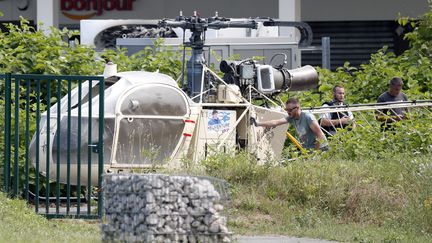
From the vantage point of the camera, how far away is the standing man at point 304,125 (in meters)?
16.6

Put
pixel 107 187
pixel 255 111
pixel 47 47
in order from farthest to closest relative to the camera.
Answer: pixel 47 47 < pixel 255 111 < pixel 107 187

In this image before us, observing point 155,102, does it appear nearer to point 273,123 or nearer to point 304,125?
point 273,123

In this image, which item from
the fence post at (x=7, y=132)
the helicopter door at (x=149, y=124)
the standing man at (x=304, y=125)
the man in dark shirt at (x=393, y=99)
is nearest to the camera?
the fence post at (x=7, y=132)

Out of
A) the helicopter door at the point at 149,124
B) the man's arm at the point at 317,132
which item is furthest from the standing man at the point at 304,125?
the helicopter door at the point at 149,124

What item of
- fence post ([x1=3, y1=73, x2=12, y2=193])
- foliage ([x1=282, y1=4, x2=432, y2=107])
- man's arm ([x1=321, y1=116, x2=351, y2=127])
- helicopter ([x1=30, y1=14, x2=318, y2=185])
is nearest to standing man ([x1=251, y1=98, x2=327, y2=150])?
helicopter ([x1=30, y1=14, x2=318, y2=185])

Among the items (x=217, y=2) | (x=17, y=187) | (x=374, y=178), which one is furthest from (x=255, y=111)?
(x=217, y=2)

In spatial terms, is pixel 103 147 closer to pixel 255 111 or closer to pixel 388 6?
pixel 255 111

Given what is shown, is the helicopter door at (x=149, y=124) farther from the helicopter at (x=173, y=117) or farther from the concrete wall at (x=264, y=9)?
the concrete wall at (x=264, y=9)

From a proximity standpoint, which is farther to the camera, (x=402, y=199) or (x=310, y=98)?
(x=310, y=98)

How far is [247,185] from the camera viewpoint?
14.5m

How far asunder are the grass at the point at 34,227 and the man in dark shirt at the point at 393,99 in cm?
567

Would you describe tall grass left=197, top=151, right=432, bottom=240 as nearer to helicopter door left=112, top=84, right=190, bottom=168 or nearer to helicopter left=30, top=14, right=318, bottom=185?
helicopter left=30, top=14, right=318, bottom=185

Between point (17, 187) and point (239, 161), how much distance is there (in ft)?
8.57

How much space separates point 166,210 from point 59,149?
425 centimetres
